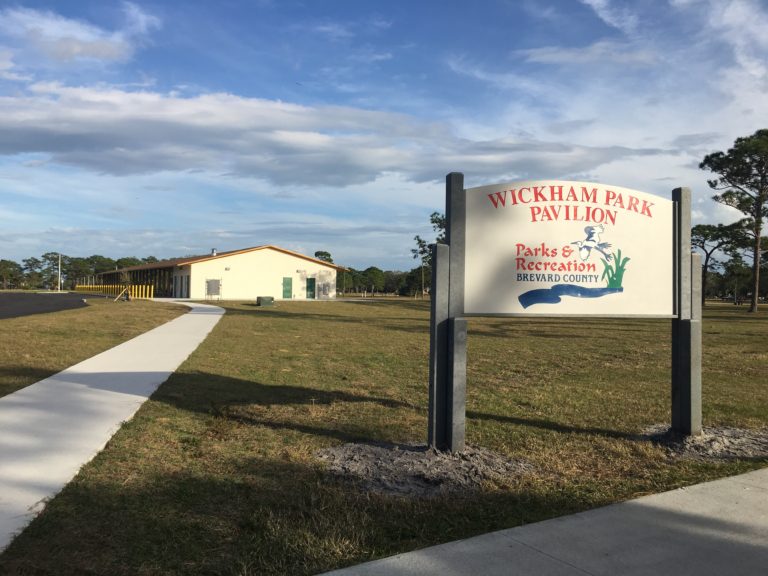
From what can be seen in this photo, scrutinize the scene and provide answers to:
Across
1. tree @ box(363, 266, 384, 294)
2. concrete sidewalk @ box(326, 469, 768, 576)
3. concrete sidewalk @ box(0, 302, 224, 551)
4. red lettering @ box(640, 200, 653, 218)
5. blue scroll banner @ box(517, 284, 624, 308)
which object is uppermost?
tree @ box(363, 266, 384, 294)

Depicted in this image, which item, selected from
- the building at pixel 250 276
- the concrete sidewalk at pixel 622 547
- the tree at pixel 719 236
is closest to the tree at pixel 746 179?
the tree at pixel 719 236

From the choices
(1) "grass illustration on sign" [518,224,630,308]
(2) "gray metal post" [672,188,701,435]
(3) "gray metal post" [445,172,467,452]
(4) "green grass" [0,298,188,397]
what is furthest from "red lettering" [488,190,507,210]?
(4) "green grass" [0,298,188,397]

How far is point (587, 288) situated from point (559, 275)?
0.31m

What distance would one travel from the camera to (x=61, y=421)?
6.04 m

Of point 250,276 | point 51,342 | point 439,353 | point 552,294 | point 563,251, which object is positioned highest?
point 250,276

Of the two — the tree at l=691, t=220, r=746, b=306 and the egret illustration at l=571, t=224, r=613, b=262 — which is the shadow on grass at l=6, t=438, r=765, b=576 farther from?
the tree at l=691, t=220, r=746, b=306

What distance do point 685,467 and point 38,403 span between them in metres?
6.49

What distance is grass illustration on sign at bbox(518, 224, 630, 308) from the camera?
18.4 ft

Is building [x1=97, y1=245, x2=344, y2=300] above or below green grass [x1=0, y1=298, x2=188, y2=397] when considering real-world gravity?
above

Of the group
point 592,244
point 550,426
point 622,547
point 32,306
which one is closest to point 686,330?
point 592,244

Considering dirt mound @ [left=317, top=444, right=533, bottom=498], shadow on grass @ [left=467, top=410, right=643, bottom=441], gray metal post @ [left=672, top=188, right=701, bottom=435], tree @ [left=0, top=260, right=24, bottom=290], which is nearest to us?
dirt mound @ [left=317, top=444, right=533, bottom=498]

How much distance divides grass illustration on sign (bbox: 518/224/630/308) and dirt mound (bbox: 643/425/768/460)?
150 centimetres

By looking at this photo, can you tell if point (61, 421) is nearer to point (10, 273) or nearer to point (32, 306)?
point (32, 306)

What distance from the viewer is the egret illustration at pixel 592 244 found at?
5746mm
